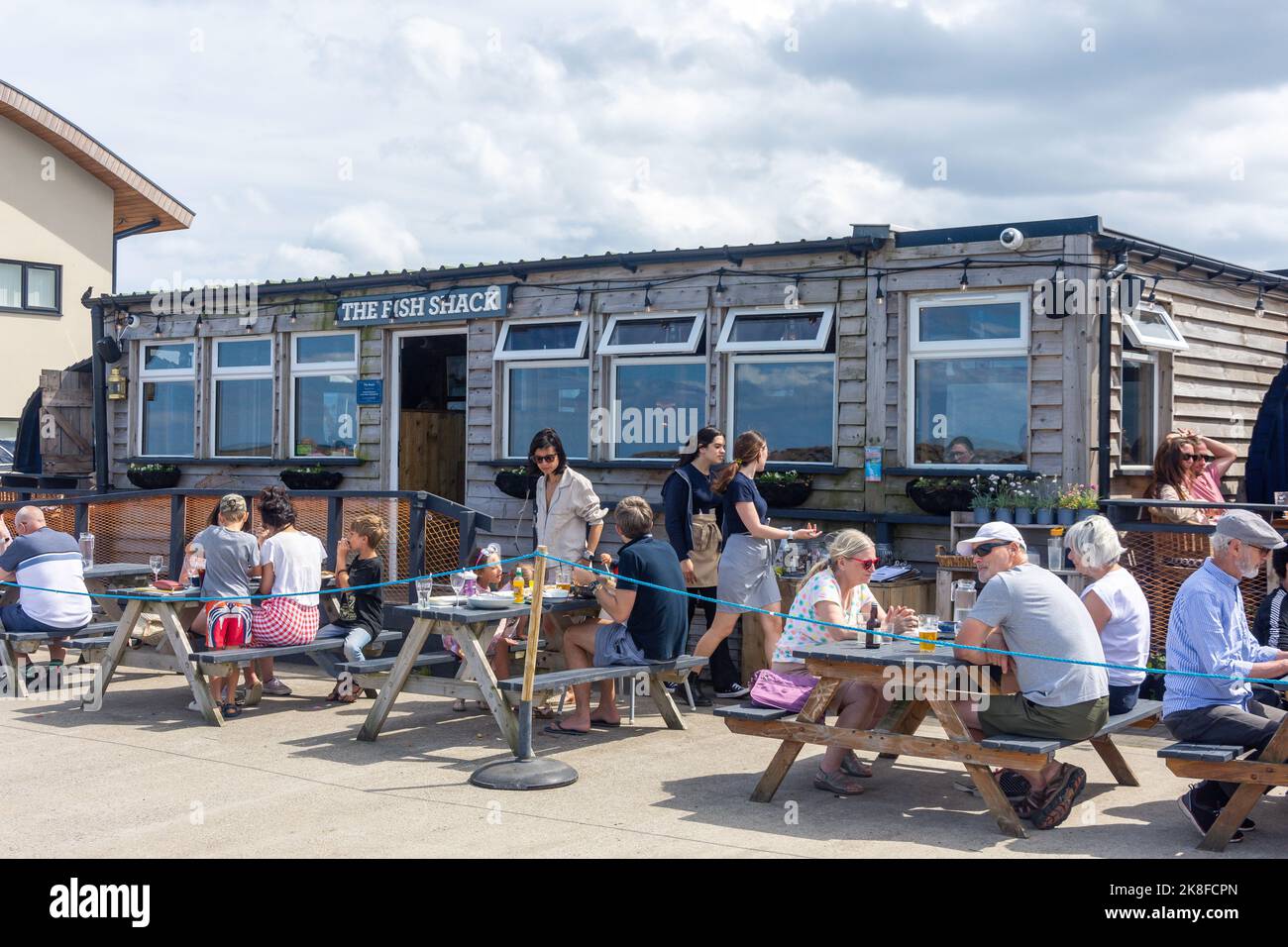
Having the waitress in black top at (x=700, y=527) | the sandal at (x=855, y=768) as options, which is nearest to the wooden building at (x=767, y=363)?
the waitress in black top at (x=700, y=527)

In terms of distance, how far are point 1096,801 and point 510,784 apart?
278 cm

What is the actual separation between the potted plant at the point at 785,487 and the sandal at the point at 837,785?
4.02 metres

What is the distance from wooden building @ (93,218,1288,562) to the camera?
963 cm

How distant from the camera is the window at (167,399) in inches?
583

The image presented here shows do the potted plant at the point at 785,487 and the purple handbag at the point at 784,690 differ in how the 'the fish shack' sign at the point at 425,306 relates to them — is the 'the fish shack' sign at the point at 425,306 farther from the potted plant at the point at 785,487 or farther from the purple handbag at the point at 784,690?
the purple handbag at the point at 784,690

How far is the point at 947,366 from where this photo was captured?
10.0 meters

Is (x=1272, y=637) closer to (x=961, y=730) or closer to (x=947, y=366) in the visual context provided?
(x=961, y=730)

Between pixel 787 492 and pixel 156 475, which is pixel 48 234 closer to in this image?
pixel 156 475

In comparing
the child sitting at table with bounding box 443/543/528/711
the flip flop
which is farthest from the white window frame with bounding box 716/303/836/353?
the flip flop

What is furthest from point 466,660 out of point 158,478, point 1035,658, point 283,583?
point 158,478

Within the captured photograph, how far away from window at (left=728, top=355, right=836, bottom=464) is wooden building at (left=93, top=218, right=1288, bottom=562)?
0.02 m

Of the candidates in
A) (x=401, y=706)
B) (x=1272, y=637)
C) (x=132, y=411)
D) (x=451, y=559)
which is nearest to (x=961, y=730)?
(x=1272, y=637)

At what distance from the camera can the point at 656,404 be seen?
37.5 ft

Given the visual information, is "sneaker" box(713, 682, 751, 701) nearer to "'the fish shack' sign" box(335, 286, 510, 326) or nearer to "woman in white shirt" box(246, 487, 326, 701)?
"woman in white shirt" box(246, 487, 326, 701)
